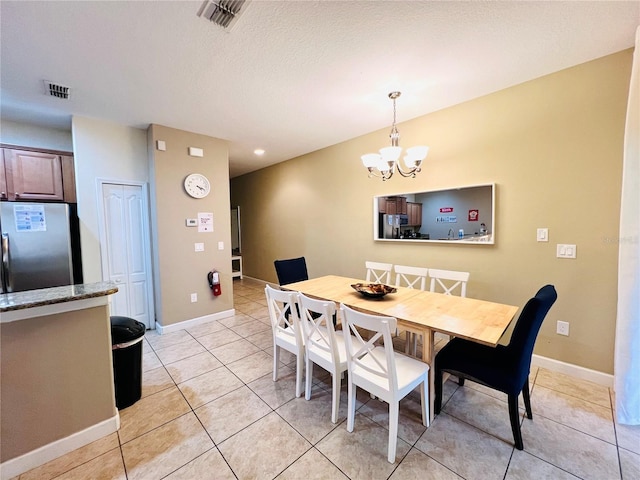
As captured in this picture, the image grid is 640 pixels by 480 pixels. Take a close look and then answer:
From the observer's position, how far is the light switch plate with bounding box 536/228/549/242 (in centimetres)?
241

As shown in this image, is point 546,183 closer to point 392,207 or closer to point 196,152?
point 392,207

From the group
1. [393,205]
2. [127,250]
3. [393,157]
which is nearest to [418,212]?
[393,205]

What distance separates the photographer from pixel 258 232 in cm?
620

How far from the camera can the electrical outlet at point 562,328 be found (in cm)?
237

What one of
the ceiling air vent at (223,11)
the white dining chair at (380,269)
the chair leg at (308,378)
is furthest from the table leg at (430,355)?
the ceiling air vent at (223,11)

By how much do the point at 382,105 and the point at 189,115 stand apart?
227cm

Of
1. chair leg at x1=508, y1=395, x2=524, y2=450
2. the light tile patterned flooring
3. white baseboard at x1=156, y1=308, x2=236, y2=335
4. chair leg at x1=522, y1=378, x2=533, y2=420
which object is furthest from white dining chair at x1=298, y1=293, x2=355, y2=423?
white baseboard at x1=156, y1=308, x2=236, y2=335

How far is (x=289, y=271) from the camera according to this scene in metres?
3.38

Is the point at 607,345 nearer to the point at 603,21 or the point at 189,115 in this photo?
the point at 603,21

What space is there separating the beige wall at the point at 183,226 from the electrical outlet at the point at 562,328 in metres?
4.10

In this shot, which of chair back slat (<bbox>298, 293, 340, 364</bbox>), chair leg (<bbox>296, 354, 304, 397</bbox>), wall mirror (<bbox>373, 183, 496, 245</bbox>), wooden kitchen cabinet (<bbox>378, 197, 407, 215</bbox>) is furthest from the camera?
wooden kitchen cabinet (<bbox>378, 197, 407, 215</bbox>)

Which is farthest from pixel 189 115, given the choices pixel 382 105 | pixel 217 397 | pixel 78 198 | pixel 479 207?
pixel 479 207

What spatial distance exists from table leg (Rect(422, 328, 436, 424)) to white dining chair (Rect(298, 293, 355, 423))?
0.58 meters

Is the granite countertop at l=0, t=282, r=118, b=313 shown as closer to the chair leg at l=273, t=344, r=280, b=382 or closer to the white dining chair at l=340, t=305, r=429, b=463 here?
the chair leg at l=273, t=344, r=280, b=382
